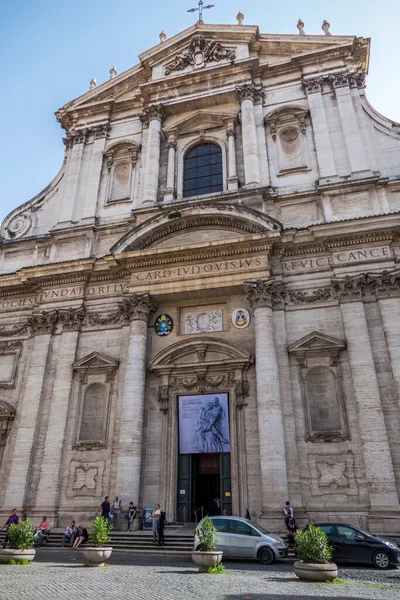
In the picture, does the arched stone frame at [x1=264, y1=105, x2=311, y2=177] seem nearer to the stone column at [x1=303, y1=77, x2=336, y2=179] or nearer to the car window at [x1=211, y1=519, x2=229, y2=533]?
the stone column at [x1=303, y1=77, x2=336, y2=179]

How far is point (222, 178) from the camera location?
21.4 meters

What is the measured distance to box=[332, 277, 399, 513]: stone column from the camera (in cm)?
1338

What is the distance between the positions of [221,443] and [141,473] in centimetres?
303

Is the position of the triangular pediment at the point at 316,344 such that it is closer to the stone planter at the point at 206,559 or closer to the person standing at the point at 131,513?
the person standing at the point at 131,513

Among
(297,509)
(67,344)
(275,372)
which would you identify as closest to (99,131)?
(67,344)

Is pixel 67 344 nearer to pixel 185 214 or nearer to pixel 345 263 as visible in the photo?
pixel 185 214

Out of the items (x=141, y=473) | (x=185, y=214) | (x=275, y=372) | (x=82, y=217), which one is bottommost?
(x=141, y=473)

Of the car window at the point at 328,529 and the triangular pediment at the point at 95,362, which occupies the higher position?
the triangular pediment at the point at 95,362

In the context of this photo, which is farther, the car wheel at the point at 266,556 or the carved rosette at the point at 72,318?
the carved rosette at the point at 72,318

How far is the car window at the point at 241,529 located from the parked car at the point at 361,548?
1775 millimetres

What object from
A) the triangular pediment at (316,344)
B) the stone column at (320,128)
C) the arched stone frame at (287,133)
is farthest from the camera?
the arched stone frame at (287,133)

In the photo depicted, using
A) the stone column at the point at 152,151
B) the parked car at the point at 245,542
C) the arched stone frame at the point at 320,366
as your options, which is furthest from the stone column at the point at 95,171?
the parked car at the point at 245,542

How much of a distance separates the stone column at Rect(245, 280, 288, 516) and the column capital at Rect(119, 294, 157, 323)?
3985 mm

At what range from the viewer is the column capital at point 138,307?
1800 centimetres
